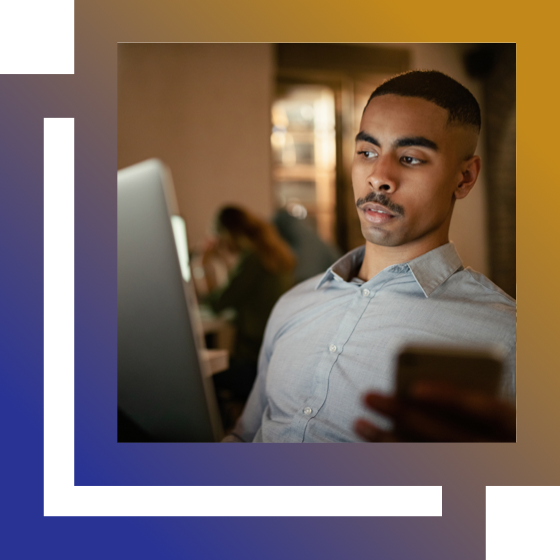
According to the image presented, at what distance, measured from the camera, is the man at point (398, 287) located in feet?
3.65

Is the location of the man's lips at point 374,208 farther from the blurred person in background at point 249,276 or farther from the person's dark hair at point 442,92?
the blurred person in background at point 249,276

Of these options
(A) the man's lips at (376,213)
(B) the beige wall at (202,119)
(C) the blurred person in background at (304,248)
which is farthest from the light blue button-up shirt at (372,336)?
(B) the beige wall at (202,119)

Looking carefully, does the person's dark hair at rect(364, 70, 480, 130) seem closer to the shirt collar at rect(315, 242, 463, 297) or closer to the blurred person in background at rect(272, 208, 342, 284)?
the shirt collar at rect(315, 242, 463, 297)

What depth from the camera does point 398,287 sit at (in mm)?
1142

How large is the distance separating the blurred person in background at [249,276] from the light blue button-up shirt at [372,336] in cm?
97

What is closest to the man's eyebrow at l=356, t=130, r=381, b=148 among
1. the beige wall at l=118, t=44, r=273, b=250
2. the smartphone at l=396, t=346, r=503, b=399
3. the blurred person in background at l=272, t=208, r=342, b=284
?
the smartphone at l=396, t=346, r=503, b=399

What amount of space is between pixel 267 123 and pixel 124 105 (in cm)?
114

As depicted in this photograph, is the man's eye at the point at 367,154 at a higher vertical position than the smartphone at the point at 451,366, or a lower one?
higher

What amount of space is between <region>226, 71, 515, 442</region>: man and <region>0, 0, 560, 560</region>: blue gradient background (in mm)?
118

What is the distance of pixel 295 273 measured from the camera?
9.48 feet

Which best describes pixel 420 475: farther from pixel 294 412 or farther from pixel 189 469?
pixel 189 469

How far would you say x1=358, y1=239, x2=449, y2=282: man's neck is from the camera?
3.79ft

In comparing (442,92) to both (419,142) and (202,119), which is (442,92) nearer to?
(419,142)

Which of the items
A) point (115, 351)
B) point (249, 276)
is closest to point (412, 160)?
point (115, 351)
